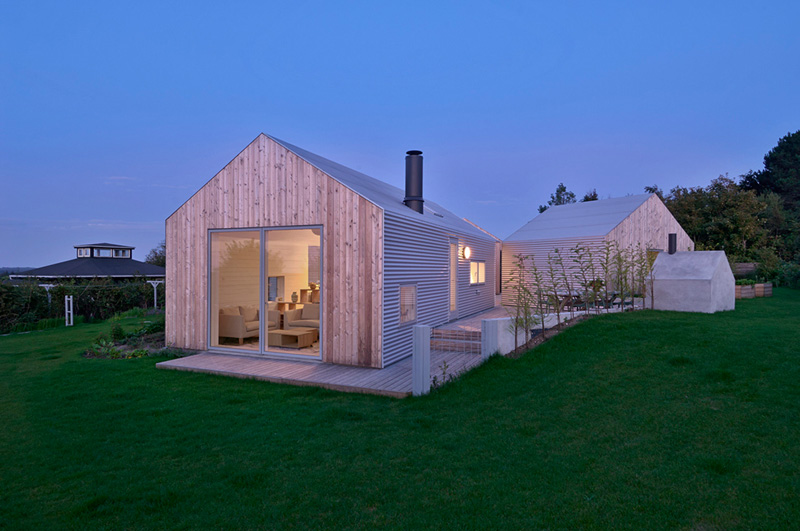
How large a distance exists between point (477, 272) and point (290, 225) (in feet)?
24.8

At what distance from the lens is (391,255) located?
7480 mm

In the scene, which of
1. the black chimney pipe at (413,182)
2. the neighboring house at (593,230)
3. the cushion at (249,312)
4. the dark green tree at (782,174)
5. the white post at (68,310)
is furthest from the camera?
the dark green tree at (782,174)

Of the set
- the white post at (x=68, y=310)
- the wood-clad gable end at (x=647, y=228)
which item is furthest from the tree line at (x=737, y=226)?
the white post at (x=68, y=310)

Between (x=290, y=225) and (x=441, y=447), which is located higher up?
(x=290, y=225)

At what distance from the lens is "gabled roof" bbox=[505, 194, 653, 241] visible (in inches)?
581

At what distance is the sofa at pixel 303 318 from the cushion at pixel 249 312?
0.98m

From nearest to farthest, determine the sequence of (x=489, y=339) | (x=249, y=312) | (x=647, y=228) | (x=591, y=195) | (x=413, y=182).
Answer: (x=489, y=339)
(x=249, y=312)
(x=413, y=182)
(x=647, y=228)
(x=591, y=195)

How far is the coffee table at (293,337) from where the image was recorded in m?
8.52

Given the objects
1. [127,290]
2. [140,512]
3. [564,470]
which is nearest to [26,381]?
[140,512]

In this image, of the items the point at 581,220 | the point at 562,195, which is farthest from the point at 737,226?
the point at 562,195

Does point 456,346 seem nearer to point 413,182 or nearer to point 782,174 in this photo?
point 413,182

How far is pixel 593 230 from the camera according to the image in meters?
14.6

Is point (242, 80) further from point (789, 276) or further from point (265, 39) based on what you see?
point (789, 276)

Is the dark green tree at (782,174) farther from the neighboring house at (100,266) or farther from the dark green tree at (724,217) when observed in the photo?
the neighboring house at (100,266)
